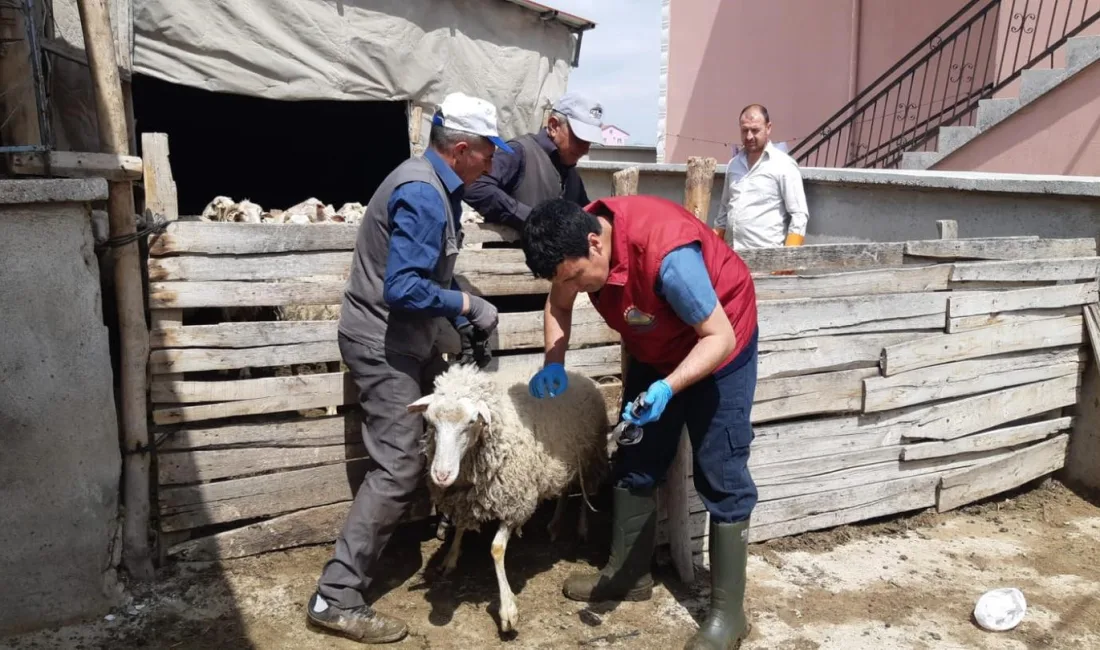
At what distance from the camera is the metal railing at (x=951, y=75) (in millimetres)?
10836

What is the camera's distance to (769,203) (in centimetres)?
633

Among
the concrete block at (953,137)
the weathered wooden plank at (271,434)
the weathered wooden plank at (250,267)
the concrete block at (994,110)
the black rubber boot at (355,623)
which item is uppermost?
the concrete block at (994,110)

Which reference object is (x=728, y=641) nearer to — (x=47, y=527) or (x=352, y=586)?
(x=352, y=586)

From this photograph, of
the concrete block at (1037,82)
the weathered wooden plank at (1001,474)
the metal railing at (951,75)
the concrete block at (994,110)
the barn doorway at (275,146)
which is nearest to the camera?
the weathered wooden plank at (1001,474)

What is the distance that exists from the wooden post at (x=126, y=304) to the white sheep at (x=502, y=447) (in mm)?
1300

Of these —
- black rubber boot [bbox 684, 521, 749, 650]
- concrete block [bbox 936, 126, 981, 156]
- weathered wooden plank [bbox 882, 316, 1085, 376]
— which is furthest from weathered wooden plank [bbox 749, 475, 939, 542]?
concrete block [bbox 936, 126, 981, 156]

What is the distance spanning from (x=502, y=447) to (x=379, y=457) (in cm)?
57

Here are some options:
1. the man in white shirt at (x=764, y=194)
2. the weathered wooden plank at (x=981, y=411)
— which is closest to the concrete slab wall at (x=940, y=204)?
the weathered wooden plank at (x=981, y=411)

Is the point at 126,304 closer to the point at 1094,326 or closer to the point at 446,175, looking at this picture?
the point at 446,175

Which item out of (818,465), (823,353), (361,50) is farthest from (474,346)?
(361,50)

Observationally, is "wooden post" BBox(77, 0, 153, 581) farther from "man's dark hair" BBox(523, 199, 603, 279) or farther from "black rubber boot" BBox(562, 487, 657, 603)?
"black rubber boot" BBox(562, 487, 657, 603)

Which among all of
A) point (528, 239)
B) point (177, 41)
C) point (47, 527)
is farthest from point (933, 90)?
point (47, 527)

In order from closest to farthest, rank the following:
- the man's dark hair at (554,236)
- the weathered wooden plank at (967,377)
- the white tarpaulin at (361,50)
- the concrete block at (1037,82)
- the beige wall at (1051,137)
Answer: the man's dark hair at (554,236), the weathered wooden plank at (967,377), the white tarpaulin at (361,50), the beige wall at (1051,137), the concrete block at (1037,82)

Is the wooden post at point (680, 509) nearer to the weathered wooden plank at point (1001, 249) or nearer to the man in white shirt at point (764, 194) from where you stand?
the weathered wooden plank at point (1001, 249)
